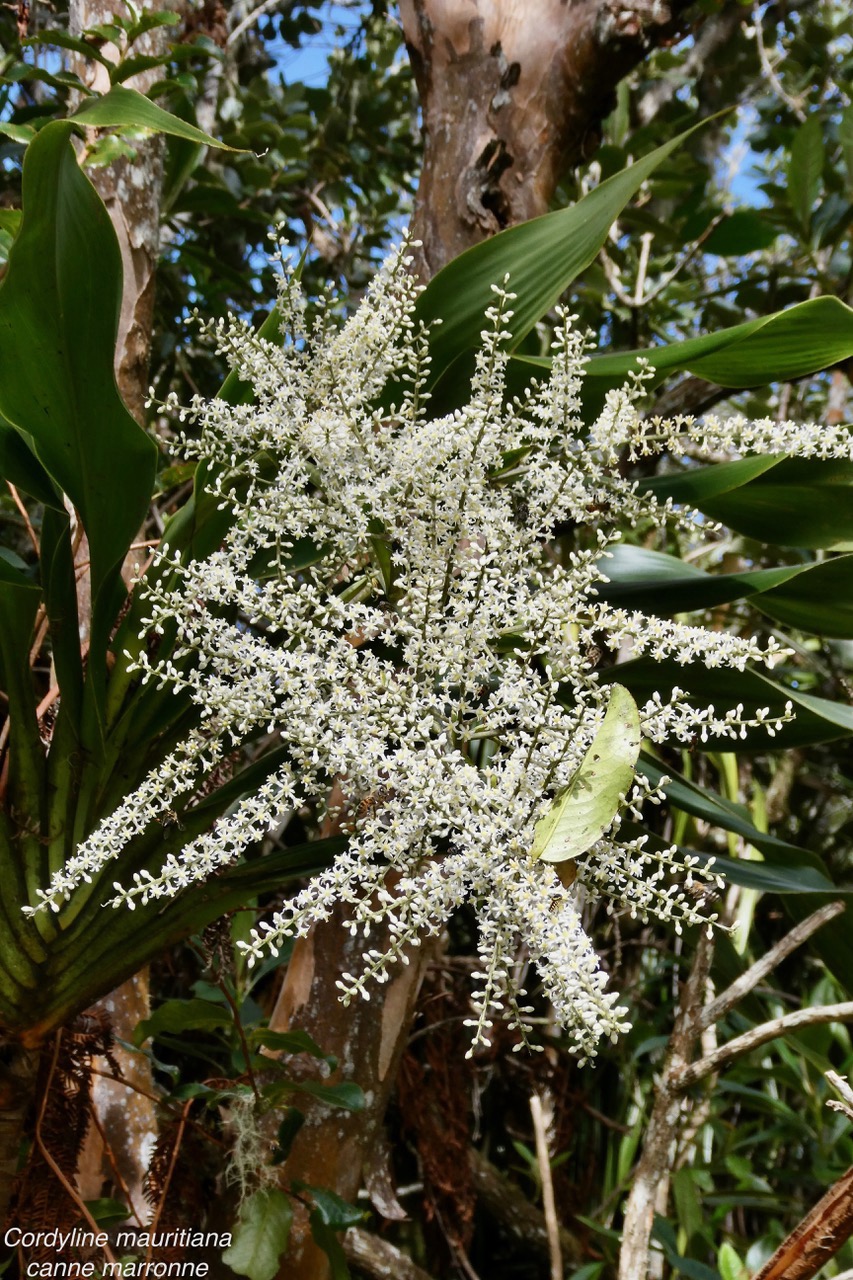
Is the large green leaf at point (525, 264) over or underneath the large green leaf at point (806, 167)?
underneath

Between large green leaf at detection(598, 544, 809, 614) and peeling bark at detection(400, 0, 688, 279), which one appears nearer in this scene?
large green leaf at detection(598, 544, 809, 614)

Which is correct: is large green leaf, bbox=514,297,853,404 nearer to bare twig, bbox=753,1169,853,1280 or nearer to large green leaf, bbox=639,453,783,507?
large green leaf, bbox=639,453,783,507

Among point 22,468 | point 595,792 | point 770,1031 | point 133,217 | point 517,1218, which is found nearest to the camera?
point 595,792

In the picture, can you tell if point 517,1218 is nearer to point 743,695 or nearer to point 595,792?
point 743,695

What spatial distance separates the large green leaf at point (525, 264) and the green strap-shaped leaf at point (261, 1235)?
0.74m

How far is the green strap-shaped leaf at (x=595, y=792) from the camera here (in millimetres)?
574

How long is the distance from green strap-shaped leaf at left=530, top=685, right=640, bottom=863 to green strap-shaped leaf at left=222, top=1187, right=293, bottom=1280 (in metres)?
0.48

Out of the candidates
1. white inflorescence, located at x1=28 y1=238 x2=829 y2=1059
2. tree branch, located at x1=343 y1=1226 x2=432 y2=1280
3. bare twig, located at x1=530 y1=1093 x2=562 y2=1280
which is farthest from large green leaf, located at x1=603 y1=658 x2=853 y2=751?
tree branch, located at x1=343 y1=1226 x2=432 y2=1280

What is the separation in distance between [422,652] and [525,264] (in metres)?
0.40

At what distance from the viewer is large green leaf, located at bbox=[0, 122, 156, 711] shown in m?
0.68

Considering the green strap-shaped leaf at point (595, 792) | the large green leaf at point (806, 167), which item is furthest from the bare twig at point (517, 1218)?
the large green leaf at point (806, 167)

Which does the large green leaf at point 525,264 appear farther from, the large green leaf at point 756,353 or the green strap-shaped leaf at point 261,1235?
the green strap-shaped leaf at point 261,1235

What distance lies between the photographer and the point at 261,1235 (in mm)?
830

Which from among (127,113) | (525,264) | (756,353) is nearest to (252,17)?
(127,113)
